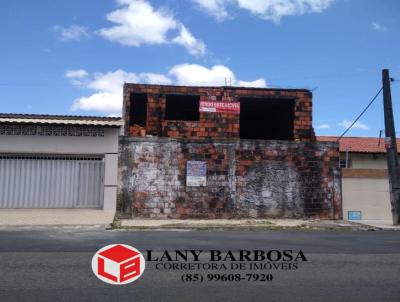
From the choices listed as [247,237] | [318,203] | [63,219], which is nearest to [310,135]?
[318,203]

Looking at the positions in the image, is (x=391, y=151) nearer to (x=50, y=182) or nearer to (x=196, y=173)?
(x=196, y=173)

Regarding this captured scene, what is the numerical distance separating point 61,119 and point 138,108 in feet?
14.8

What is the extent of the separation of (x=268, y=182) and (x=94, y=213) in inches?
244

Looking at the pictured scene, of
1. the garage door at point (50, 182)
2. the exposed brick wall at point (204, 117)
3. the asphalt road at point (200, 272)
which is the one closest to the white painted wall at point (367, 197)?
the exposed brick wall at point (204, 117)

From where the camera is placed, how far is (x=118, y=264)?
21.9ft

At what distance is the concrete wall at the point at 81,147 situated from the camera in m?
14.6

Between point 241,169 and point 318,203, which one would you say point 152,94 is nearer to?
point 241,169

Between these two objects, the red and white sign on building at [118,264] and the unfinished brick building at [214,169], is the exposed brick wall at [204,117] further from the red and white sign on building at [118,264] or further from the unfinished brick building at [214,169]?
the red and white sign on building at [118,264]

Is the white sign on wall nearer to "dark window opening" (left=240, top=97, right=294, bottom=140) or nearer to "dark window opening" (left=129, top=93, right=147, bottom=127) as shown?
"dark window opening" (left=129, top=93, right=147, bottom=127)

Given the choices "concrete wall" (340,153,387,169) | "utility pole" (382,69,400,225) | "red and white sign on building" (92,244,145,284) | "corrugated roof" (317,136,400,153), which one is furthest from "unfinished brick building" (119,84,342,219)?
"concrete wall" (340,153,387,169)

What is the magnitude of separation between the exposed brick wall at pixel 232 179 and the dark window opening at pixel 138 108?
3516 mm

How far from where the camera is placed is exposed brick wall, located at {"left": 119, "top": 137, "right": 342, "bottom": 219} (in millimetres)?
15219

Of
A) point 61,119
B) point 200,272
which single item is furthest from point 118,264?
point 61,119

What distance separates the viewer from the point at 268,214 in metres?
15.7
